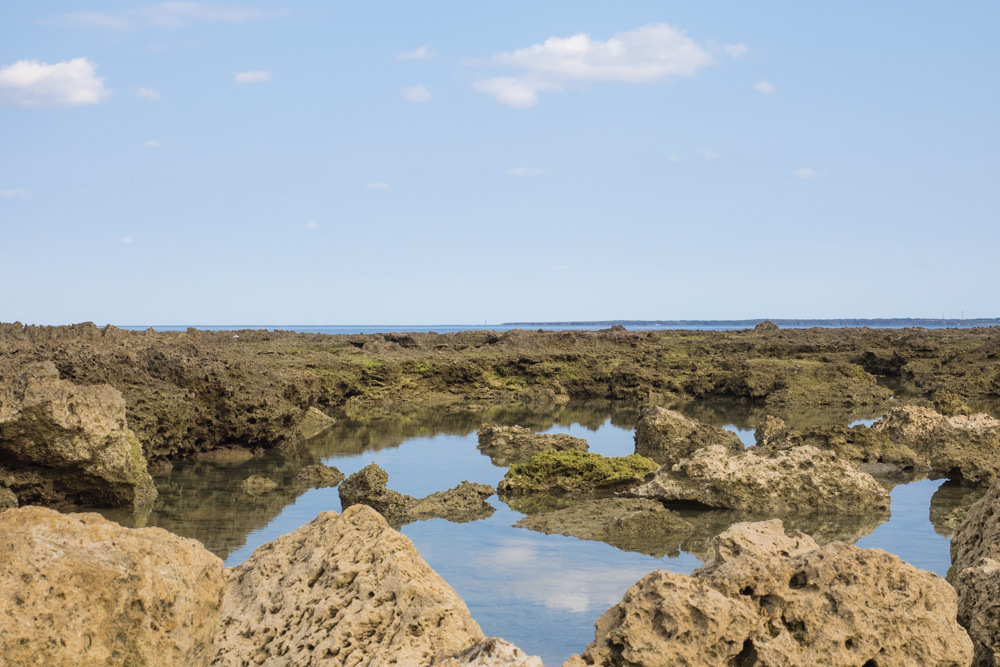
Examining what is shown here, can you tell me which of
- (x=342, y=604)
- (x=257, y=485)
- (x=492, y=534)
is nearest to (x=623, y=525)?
(x=492, y=534)

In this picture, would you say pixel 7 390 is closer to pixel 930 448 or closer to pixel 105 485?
pixel 105 485

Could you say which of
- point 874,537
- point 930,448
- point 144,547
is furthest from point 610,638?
point 930,448

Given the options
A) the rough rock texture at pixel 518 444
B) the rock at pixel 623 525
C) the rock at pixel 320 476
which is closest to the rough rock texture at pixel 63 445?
the rock at pixel 320 476

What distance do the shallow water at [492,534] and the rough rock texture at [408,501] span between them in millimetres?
198

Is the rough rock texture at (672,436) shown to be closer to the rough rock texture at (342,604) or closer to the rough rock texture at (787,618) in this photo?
the rough rock texture at (787,618)

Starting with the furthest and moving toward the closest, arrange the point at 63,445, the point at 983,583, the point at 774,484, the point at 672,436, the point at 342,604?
1. the point at 672,436
2. the point at 774,484
3. the point at 63,445
4. the point at 983,583
5. the point at 342,604

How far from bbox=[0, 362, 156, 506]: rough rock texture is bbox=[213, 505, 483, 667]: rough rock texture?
5157 millimetres

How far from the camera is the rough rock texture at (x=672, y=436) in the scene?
40.0 ft

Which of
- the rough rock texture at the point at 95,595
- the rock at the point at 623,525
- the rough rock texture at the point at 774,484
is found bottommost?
the rock at the point at 623,525

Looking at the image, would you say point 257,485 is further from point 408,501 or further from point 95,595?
point 95,595

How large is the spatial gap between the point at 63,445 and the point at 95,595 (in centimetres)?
600

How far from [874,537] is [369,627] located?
529 centimetres

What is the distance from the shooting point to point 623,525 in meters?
8.07

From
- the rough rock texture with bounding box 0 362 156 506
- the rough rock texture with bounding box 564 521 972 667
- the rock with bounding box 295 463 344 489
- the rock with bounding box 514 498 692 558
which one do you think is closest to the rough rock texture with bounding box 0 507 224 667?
the rough rock texture with bounding box 564 521 972 667
